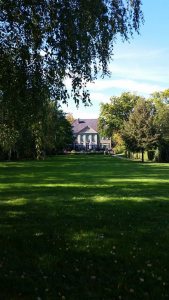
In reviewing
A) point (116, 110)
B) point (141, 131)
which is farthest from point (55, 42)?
point (116, 110)

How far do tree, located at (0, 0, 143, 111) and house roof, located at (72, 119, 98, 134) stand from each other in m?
130

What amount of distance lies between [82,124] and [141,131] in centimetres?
9000

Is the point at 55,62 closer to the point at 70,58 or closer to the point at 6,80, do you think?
the point at 70,58

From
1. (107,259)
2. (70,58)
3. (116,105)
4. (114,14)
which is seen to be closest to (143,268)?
(107,259)

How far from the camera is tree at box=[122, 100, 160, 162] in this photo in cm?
5422

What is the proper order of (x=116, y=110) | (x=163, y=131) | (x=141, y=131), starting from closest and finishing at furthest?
(x=141, y=131) < (x=163, y=131) < (x=116, y=110)

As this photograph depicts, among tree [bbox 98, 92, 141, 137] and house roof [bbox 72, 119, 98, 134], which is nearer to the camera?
tree [bbox 98, 92, 141, 137]

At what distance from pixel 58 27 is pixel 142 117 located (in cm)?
4684

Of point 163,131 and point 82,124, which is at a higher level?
point 82,124

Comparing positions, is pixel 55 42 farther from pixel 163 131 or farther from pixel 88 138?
pixel 88 138

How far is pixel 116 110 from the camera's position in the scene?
103 metres

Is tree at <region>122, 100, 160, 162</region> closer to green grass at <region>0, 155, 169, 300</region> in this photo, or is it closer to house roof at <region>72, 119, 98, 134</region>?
green grass at <region>0, 155, 169, 300</region>

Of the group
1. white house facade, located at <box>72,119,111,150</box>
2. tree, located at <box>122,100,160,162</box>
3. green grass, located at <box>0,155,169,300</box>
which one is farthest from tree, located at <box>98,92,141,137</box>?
green grass, located at <box>0,155,169,300</box>

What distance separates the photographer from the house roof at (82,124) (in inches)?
5585
